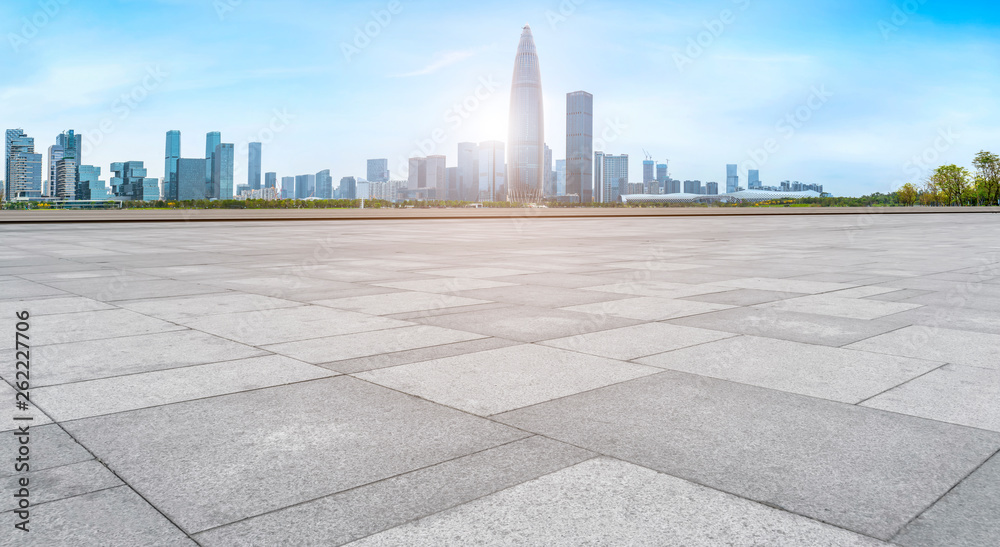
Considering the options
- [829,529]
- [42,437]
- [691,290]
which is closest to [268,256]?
[691,290]

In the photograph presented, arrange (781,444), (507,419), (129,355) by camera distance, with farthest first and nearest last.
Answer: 1. (129,355)
2. (507,419)
3. (781,444)

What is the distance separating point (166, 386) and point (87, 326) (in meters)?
3.07

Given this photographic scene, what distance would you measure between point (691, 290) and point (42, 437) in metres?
8.69

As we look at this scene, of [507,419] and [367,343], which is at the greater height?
[367,343]

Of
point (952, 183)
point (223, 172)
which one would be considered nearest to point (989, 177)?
point (952, 183)

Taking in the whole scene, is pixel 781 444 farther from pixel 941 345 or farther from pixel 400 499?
pixel 941 345

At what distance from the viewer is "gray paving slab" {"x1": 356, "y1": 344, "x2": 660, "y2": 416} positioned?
4762 millimetres

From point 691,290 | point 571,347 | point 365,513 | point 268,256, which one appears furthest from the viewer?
point 268,256

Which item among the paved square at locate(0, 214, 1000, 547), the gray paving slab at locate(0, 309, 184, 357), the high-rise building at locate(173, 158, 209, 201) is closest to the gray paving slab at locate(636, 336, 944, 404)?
the paved square at locate(0, 214, 1000, 547)

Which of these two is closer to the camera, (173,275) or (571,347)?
(571,347)

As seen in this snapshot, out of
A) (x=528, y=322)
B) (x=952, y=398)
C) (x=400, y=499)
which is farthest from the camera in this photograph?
(x=528, y=322)

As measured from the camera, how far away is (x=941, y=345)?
21.7 ft

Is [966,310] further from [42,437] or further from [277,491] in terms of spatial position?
[42,437]

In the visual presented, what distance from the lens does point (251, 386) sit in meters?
5.05
